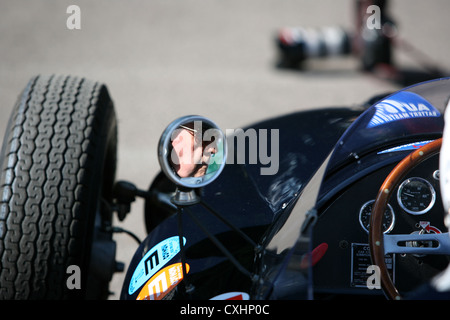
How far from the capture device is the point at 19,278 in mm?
1876

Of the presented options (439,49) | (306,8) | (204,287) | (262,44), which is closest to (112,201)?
(204,287)

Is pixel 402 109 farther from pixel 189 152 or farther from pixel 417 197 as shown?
pixel 189 152

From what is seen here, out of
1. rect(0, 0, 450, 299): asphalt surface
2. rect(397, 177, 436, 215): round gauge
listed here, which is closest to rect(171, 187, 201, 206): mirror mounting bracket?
rect(397, 177, 436, 215): round gauge

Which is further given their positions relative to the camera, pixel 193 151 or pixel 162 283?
pixel 162 283

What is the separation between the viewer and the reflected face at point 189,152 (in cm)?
156

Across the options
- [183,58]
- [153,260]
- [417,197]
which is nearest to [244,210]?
[153,260]

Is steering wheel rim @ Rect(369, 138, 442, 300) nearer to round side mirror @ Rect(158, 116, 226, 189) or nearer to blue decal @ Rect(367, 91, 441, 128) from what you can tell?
blue decal @ Rect(367, 91, 441, 128)

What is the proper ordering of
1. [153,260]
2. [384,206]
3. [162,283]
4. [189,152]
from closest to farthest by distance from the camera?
[189,152] → [384,206] → [162,283] → [153,260]

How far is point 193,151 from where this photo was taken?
5.15 feet

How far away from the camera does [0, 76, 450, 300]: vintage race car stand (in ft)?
5.41

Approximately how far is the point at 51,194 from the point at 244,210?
2.29 ft

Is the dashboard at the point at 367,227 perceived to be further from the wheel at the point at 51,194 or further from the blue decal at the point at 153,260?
the wheel at the point at 51,194

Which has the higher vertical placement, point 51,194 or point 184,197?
point 51,194

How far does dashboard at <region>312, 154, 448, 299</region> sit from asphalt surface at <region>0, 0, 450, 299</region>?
215cm
